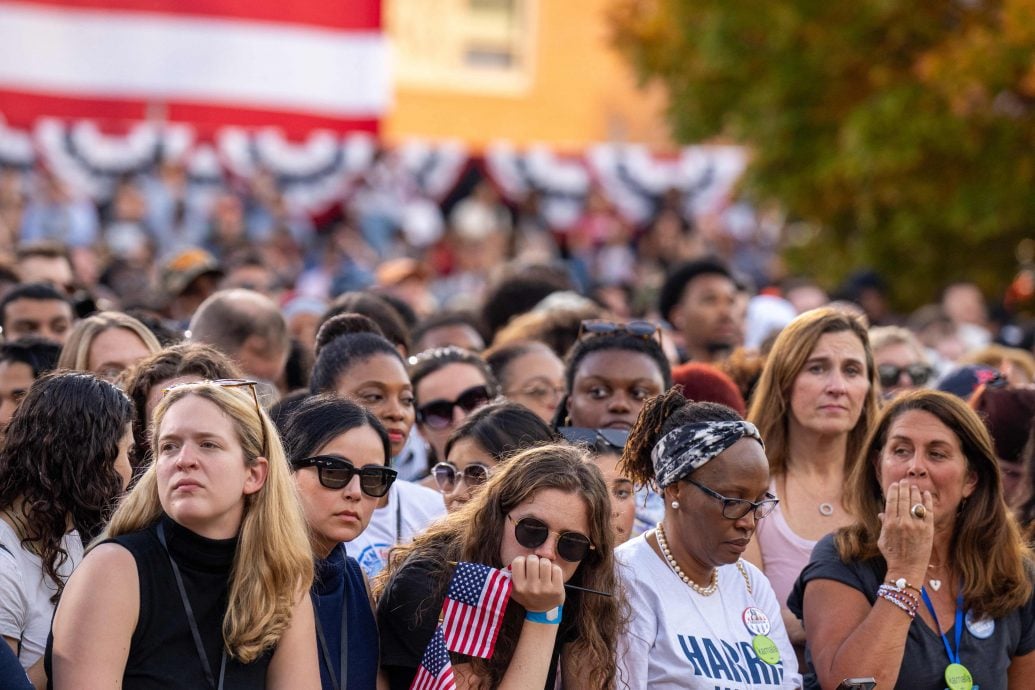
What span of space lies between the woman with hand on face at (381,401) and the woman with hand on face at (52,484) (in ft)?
3.11

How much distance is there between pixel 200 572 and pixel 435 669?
0.68m

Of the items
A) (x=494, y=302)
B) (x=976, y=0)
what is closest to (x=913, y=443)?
(x=494, y=302)

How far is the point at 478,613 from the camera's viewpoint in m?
4.33

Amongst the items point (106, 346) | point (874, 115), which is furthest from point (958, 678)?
point (874, 115)

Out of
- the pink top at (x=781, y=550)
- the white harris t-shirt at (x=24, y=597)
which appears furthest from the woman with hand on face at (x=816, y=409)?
the white harris t-shirt at (x=24, y=597)

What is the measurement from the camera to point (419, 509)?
18.5 ft

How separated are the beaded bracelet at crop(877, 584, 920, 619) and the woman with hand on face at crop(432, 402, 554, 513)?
117 centimetres

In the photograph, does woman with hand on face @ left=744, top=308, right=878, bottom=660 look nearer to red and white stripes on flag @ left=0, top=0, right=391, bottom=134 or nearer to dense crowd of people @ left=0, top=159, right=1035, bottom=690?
dense crowd of people @ left=0, top=159, right=1035, bottom=690

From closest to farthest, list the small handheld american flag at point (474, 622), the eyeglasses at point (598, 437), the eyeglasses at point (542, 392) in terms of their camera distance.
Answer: the small handheld american flag at point (474, 622) < the eyeglasses at point (598, 437) < the eyeglasses at point (542, 392)

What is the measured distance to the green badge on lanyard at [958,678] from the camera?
5031mm

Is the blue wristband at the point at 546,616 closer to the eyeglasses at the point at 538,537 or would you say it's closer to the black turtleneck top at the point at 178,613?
the eyeglasses at the point at 538,537

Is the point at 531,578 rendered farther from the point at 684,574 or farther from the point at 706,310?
→ the point at 706,310

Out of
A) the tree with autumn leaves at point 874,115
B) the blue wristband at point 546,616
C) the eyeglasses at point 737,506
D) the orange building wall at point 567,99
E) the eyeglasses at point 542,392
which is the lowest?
the blue wristband at point 546,616

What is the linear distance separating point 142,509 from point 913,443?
256 centimetres
